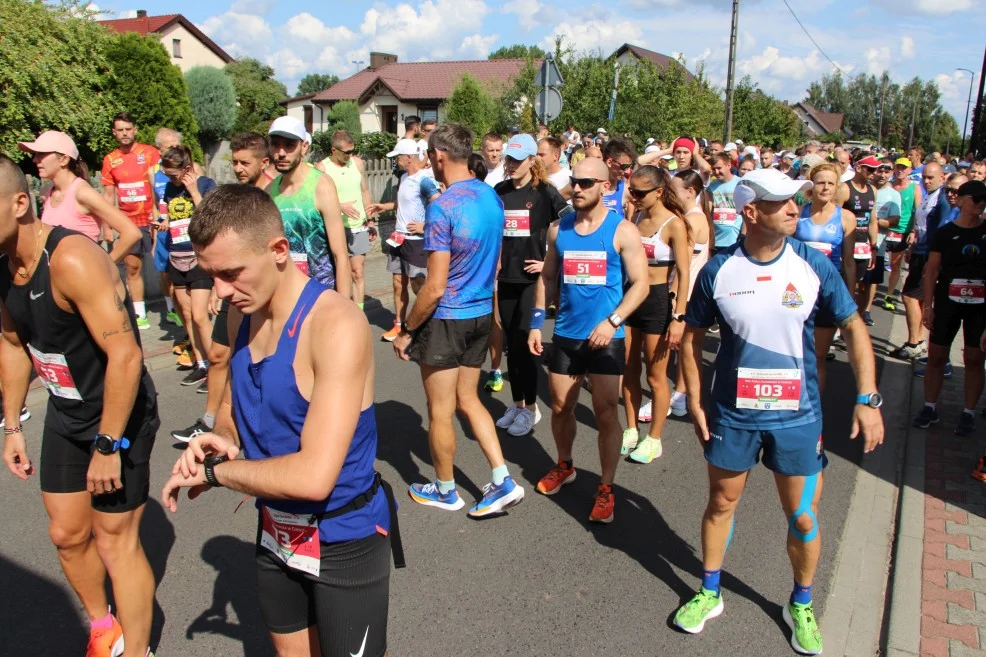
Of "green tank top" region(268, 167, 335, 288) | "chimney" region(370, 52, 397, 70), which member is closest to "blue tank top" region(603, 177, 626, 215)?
"green tank top" region(268, 167, 335, 288)

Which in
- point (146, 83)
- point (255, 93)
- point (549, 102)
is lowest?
point (549, 102)

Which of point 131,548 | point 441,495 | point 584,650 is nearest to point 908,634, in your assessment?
point 584,650

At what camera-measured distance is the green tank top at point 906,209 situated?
10.2m

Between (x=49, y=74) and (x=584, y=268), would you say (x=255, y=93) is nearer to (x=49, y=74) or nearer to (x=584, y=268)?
(x=49, y=74)

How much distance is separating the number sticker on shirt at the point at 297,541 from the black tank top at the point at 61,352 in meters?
1.12

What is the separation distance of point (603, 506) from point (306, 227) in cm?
247

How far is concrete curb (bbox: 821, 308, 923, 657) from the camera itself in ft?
11.5

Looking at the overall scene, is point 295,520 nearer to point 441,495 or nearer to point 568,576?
point 568,576

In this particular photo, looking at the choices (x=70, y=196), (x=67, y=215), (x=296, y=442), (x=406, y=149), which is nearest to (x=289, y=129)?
(x=70, y=196)

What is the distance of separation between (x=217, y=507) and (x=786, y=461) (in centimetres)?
324

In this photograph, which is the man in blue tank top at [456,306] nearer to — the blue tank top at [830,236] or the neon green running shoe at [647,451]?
the neon green running shoe at [647,451]

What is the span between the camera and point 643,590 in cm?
382

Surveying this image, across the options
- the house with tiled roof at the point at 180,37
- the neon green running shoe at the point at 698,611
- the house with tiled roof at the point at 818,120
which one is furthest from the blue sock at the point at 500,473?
the house with tiled roof at the point at 818,120

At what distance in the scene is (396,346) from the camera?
14.5 feet
